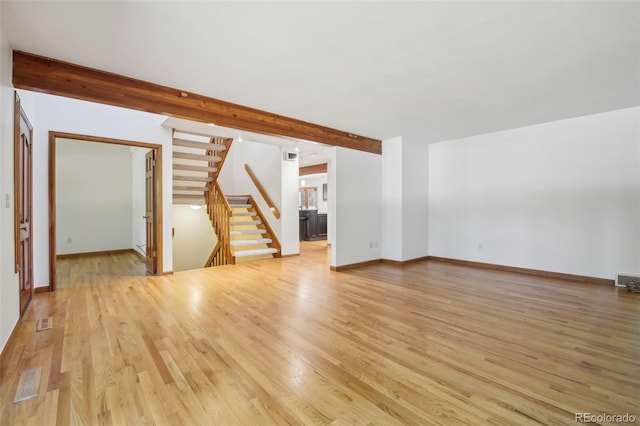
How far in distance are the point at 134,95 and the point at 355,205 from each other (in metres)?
3.75

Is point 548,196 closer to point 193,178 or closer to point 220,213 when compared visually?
point 220,213

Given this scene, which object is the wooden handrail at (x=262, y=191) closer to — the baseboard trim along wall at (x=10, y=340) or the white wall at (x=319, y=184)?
the baseboard trim along wall at (x=10, y=340)

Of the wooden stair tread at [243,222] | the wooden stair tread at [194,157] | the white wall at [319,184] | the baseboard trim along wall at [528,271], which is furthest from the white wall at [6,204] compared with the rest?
the white wall at [319,184]

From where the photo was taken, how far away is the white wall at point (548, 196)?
4.02m

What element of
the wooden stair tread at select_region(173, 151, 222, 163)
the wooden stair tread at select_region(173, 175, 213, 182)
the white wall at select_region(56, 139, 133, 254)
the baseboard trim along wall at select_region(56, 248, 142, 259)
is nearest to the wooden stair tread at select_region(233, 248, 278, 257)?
the wooden stair tread at select_region(173, 175, 213, 182)

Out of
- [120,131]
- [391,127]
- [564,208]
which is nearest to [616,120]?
[564,208]

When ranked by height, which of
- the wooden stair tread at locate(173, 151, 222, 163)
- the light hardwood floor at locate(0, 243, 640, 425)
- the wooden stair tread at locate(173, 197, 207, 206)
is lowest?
the light hardwood floor at locate(0, 243, 640, 425)

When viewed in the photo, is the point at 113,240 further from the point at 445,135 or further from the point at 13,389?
the point at 445,135

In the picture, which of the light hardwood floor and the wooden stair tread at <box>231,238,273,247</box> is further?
the wooden stair tread at <box>231,238,273,247</box>

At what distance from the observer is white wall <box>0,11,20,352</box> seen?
2143mm

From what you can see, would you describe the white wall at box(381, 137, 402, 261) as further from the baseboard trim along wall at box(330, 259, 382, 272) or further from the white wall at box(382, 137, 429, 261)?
the baseboard trim along wall at box(330, 259, 382, 272)

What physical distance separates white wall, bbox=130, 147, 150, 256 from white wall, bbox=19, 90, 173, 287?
184 cm

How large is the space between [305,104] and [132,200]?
5.94 meters

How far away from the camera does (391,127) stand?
4820mm
